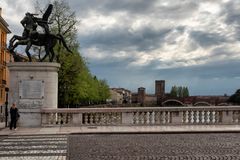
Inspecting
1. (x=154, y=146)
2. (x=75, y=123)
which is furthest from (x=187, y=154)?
(x=75, y=123)

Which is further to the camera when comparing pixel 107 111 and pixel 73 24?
pixel 73 24

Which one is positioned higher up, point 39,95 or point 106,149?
point 39,95

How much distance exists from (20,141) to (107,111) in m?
8.26

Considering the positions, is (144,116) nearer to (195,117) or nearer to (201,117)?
(195,117)

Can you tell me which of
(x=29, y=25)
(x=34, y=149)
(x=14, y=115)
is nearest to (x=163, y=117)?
(x=14, y=115)

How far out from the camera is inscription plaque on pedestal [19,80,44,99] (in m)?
27.2

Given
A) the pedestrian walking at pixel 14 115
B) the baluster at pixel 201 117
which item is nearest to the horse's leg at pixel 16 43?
the pedestrian walking at pixel 14 115

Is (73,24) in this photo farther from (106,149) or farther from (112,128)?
(106,149)

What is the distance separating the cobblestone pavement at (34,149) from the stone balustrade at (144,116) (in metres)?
7.05

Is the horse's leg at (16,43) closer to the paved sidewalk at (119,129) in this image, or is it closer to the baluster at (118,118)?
the paved sidewalk at (119,129)

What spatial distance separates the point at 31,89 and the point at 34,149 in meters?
11.3

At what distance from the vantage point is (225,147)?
17031 millimetres

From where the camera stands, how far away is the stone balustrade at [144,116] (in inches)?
1070

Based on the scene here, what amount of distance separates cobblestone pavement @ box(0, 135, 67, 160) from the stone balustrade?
7047mm
